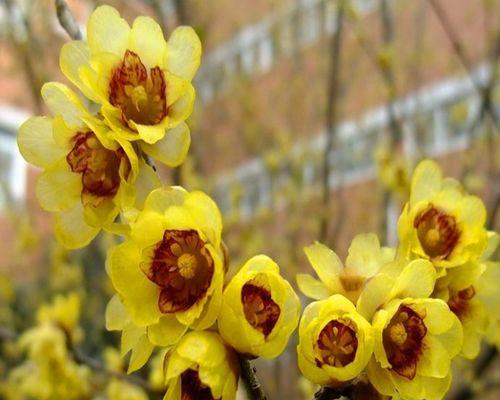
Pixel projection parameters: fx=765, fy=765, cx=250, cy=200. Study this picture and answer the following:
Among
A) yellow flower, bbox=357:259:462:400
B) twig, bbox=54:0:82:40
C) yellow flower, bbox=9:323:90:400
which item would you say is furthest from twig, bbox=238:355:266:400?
yellow flower, bbox=9:323:90:400

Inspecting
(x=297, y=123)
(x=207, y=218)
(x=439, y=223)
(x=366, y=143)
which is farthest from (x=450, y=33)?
(x=366, y=143)

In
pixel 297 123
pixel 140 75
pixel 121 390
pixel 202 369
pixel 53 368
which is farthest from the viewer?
pixel 297 123

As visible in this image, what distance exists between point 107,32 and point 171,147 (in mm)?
148

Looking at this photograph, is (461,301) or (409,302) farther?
(461,301)

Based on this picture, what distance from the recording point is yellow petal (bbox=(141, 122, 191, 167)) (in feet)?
2.59

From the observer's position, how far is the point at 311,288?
33.8 inches

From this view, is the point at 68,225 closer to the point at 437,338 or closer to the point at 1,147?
the point at 437,338

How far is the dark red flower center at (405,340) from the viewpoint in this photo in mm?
776

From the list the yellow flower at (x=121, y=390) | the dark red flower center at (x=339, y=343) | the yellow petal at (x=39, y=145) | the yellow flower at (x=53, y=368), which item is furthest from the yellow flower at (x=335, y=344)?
the yellow flower at (x=121, y=390)

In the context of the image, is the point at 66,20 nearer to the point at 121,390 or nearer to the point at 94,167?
the point at 94,167

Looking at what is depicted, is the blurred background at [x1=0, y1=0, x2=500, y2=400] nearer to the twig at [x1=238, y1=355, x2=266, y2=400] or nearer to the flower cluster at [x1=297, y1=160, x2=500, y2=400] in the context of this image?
the flower cluster at [x1=297, y1=160, x2=500, y2=400]

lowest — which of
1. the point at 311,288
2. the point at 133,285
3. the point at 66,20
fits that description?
the point at 311,288

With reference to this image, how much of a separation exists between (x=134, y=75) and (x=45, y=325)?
107 cm

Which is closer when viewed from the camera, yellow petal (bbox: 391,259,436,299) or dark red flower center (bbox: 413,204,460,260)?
yellow petal (bbox: 391,259,436,299)
